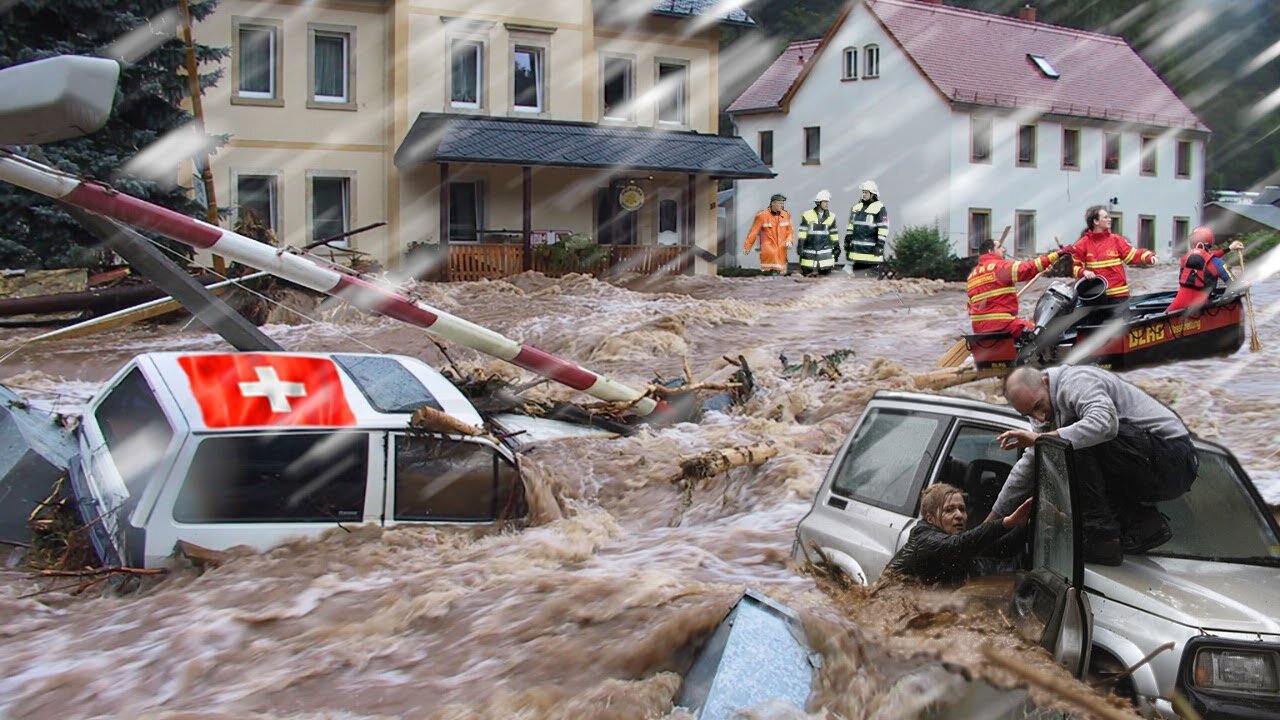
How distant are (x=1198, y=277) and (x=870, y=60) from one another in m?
31.8

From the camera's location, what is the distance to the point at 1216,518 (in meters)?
5.80

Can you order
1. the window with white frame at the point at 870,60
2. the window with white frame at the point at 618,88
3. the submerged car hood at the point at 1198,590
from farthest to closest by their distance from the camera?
the window with white frame at the point at 870,60
the window with white frame at the point at 618,88
the submerged car hood at the point at 1198,590

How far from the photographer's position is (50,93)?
17.7 feet

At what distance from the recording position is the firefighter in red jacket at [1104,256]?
46.5ft

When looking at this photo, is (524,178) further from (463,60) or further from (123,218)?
(123,218)

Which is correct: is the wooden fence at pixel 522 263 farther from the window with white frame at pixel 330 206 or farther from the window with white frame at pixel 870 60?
the window with white frame at pixel 870 60

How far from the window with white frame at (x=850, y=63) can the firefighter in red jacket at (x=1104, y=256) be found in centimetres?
3147

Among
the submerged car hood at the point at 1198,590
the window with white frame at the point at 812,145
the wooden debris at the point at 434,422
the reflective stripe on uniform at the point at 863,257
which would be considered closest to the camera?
the submerged car hood at the point at 1198,590

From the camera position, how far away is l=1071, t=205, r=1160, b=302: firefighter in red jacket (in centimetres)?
1416

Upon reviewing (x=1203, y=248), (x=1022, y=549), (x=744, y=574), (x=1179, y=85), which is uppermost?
(x=1179, y=85)

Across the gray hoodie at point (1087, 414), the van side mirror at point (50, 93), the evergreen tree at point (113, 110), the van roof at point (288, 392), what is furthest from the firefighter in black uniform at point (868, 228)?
the van side mirror at point (50, 93)

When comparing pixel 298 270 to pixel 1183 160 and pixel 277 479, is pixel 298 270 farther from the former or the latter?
pixel 1183 160

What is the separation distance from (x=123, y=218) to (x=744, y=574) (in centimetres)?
656

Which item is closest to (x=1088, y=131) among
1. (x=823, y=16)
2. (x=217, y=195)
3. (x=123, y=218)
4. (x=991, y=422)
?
(x=823, y=16)
